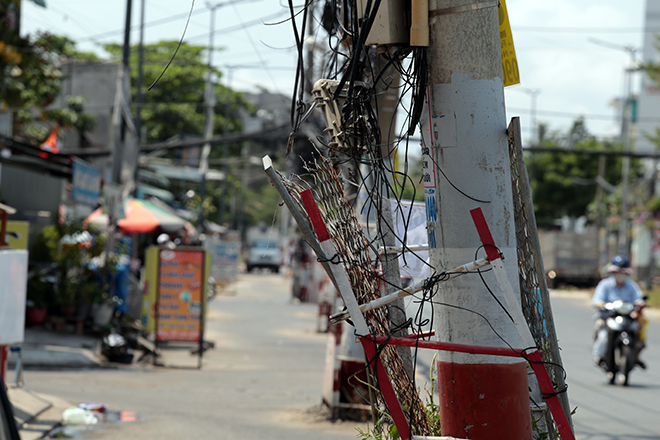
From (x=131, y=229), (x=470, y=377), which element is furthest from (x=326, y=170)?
(x=131, y=229)

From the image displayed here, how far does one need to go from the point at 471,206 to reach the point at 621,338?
8.46 m

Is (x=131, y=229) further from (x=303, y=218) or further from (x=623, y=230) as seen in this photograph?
(x=623, y=230)

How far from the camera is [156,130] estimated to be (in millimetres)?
44562

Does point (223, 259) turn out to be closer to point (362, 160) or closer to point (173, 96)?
point (173, 96)

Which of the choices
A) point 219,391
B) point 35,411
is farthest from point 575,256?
point 35,411

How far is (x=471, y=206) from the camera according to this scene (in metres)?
3.33

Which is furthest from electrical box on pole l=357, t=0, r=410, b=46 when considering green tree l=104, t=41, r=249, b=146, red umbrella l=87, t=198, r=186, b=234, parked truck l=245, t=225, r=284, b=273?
parked truck l=245, t=225, r=284, b=273

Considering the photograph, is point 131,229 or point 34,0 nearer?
point 34,0

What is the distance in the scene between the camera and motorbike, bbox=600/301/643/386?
10.8m

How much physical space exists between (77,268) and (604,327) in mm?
9045

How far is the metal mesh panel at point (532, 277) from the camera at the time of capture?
3.66 m

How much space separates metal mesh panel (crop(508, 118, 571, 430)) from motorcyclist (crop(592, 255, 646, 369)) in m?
7.97

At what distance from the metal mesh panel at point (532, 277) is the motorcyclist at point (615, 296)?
7972mm

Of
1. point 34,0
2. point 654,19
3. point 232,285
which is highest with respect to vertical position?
point 654,19
